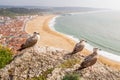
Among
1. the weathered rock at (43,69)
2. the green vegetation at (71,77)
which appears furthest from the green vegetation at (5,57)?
the green vegetation at (71,77)

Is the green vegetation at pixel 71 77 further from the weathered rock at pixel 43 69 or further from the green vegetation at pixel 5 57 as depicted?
the green vegetation at pixel 5 57

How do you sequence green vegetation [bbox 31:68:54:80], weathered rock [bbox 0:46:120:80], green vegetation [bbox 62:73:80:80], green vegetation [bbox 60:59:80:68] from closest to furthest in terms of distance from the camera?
green vegetation [bbox 62:73:80:80]
green vegetation [bbox 31:68:54:80]
weathered rock [bbox 0:46:120:80]
green vegetation [bbox 60:59:80:68]

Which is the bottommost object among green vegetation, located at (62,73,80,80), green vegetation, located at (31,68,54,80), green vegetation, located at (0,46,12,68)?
green vegetation, located at (0,46,12,68)

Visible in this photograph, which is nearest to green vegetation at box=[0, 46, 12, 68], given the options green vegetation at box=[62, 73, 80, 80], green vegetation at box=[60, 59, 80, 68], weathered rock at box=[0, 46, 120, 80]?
weathered rock at box=[0, 46, 120, 80]

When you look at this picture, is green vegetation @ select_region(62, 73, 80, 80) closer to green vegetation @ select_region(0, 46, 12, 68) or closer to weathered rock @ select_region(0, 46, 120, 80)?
weathered rock @ select_region(0, 46, 120, 80)

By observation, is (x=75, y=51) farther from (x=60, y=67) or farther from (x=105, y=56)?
(x=105, y=56)

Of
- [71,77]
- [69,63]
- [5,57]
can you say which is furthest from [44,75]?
[5,57]

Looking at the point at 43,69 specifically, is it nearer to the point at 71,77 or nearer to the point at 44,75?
the point at 44,75

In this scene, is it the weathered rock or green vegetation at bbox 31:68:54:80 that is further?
the weathered rock

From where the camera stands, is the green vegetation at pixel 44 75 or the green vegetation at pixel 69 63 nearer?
the green vegetation at pixel 44 75

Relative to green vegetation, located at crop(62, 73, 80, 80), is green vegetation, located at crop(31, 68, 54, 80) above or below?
below

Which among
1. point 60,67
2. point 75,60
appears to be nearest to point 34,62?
point 60,67
